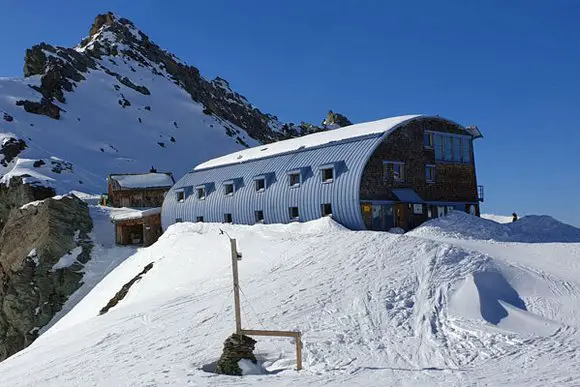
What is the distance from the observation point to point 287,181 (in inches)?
1438

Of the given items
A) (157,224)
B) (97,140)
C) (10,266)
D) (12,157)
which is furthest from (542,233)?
(97,140)

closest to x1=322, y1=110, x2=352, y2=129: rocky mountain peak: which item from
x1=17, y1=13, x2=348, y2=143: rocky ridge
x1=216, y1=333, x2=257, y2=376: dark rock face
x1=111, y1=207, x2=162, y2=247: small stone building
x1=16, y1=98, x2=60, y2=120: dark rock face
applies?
x1=17, y1=13, x2=348, y2=143: rocky ridge

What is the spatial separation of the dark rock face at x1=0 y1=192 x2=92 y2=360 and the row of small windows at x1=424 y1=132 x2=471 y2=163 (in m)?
29.4

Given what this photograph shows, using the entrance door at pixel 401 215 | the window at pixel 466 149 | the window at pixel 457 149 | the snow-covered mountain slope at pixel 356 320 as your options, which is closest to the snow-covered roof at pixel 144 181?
the snow-covered mountain slope at pixel 356 320

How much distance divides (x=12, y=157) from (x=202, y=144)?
121 ft

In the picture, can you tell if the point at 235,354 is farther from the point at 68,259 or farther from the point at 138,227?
the point at 138,227

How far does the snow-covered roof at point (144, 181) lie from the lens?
61344mm

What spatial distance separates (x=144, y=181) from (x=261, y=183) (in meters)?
28.5

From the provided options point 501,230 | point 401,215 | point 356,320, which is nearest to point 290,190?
point 401,215

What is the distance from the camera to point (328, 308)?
19609mm

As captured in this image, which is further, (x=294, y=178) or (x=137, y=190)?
(x=137, y=190)

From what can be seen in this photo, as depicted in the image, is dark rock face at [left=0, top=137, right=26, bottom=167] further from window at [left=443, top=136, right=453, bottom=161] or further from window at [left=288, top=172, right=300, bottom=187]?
window at [left=443, top=136, right=453, bottom=161]

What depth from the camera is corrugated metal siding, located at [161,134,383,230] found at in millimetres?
32469

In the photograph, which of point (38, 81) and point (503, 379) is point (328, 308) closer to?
point (503, 379)
